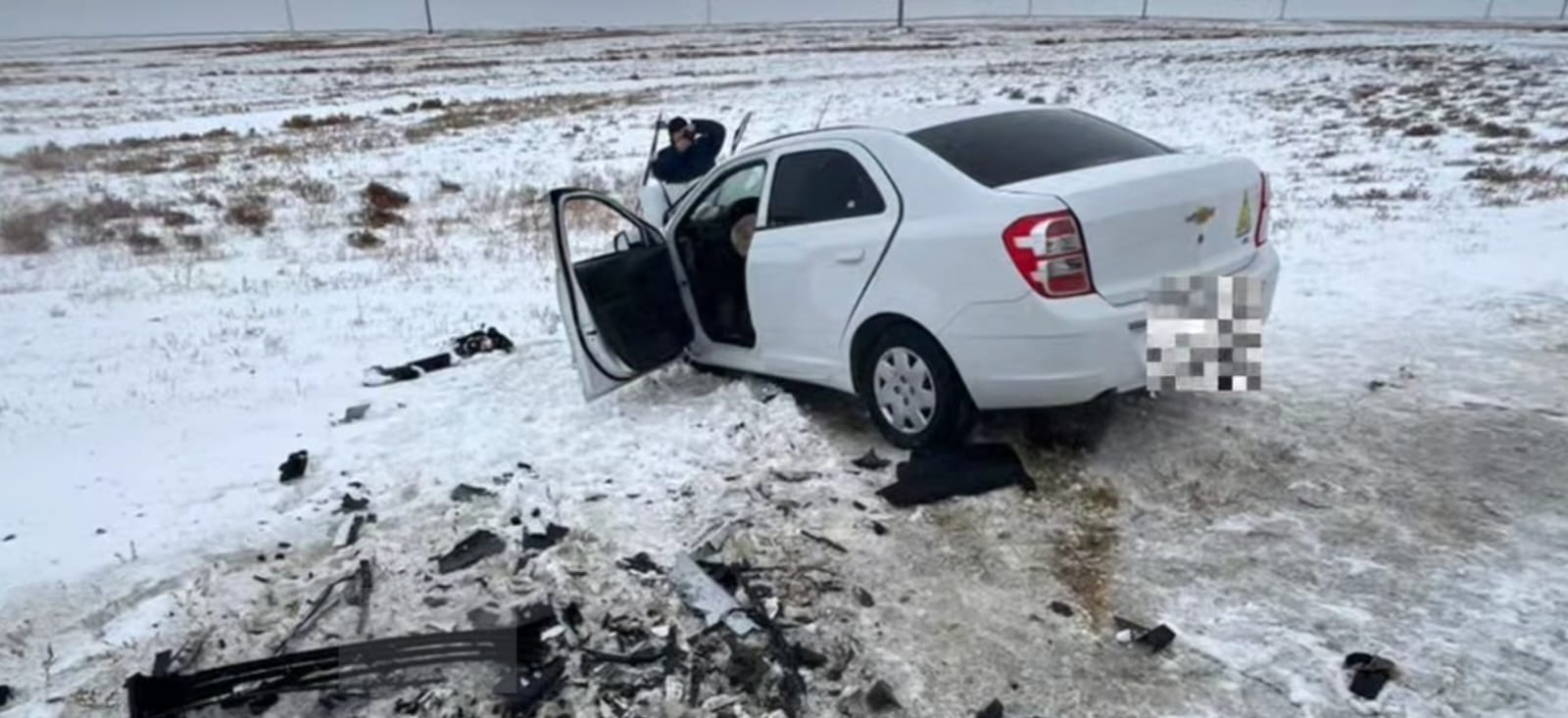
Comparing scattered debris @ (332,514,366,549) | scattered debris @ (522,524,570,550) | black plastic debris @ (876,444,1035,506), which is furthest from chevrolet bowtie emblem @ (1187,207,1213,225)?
scattered debris @ (332,514,366,549)

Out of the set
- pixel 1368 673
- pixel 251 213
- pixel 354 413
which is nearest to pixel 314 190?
pixel 251 213

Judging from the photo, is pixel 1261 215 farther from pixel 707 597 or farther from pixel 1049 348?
pixel 707 597

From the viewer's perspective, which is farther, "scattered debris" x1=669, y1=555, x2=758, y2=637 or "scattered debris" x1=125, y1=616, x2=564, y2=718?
"scattered debris" x1=669, y1=555, x2=758, y2=637

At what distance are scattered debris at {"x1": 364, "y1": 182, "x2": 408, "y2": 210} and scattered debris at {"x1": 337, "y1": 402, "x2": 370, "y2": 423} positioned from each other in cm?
843

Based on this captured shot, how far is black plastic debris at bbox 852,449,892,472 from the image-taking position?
470cm

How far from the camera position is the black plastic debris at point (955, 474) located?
4.40m

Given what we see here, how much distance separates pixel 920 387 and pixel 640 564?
5.05ft

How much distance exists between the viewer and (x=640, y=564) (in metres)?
3.95

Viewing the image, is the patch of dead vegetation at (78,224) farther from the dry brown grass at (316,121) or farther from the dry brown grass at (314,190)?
the dry brown grass at (316,121)

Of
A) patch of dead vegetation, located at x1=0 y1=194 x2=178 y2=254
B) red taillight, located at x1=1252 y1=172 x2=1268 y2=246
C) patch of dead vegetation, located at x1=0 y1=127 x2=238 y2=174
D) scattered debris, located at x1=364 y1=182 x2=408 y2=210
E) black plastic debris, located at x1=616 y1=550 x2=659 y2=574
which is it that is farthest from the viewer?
patch of dead vegetation, located at x1=0 y1=127 x2=238 y2=174

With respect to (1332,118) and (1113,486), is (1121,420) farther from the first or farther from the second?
(1332,118)

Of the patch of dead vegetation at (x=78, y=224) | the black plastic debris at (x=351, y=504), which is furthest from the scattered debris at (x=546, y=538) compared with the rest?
the patch of dead vegetation at (x=78, y=224)

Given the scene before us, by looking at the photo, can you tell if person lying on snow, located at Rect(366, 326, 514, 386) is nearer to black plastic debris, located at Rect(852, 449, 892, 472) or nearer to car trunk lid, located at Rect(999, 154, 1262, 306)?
black plastic debris, located at Rect(852, 449, 892, 472)

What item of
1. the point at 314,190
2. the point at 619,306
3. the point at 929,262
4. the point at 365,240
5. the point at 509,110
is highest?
the point at 509,110
